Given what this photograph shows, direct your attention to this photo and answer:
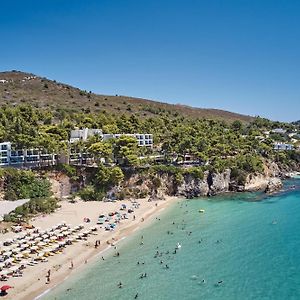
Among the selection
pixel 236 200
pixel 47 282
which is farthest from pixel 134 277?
pixel 236 200

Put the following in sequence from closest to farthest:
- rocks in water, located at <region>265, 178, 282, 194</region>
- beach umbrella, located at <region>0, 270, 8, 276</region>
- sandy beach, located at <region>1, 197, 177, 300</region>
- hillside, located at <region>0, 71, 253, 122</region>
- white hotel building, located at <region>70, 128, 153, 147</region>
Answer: sandy beach, located at <region>1, 197, 177, 300</region>
beach umbrella, located at <region>0, 270, 8, 276</region>
rocks in water, located at <region>265, 178, 282, 194</region>
white hotel building, located at <region>70, 128, 153, 147</region>
hillside, located at <region>0, 71, 253, 122</region>

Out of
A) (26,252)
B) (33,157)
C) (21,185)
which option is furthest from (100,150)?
(26,252)

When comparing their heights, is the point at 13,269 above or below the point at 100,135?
below

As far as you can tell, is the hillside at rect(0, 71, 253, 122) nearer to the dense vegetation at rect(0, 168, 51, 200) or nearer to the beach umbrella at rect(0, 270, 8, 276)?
the dense vegetation at rect(0, 168, 51, 200)

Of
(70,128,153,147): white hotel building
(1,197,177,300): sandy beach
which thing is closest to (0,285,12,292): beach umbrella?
(1,197,177,300): sandy beach

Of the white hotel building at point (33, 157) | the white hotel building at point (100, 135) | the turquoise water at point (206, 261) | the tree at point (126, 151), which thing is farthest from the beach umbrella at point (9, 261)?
the white hotel building at point (100, 135)

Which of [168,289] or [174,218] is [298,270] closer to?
[168,289]

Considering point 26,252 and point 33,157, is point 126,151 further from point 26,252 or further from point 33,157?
point 26,252
